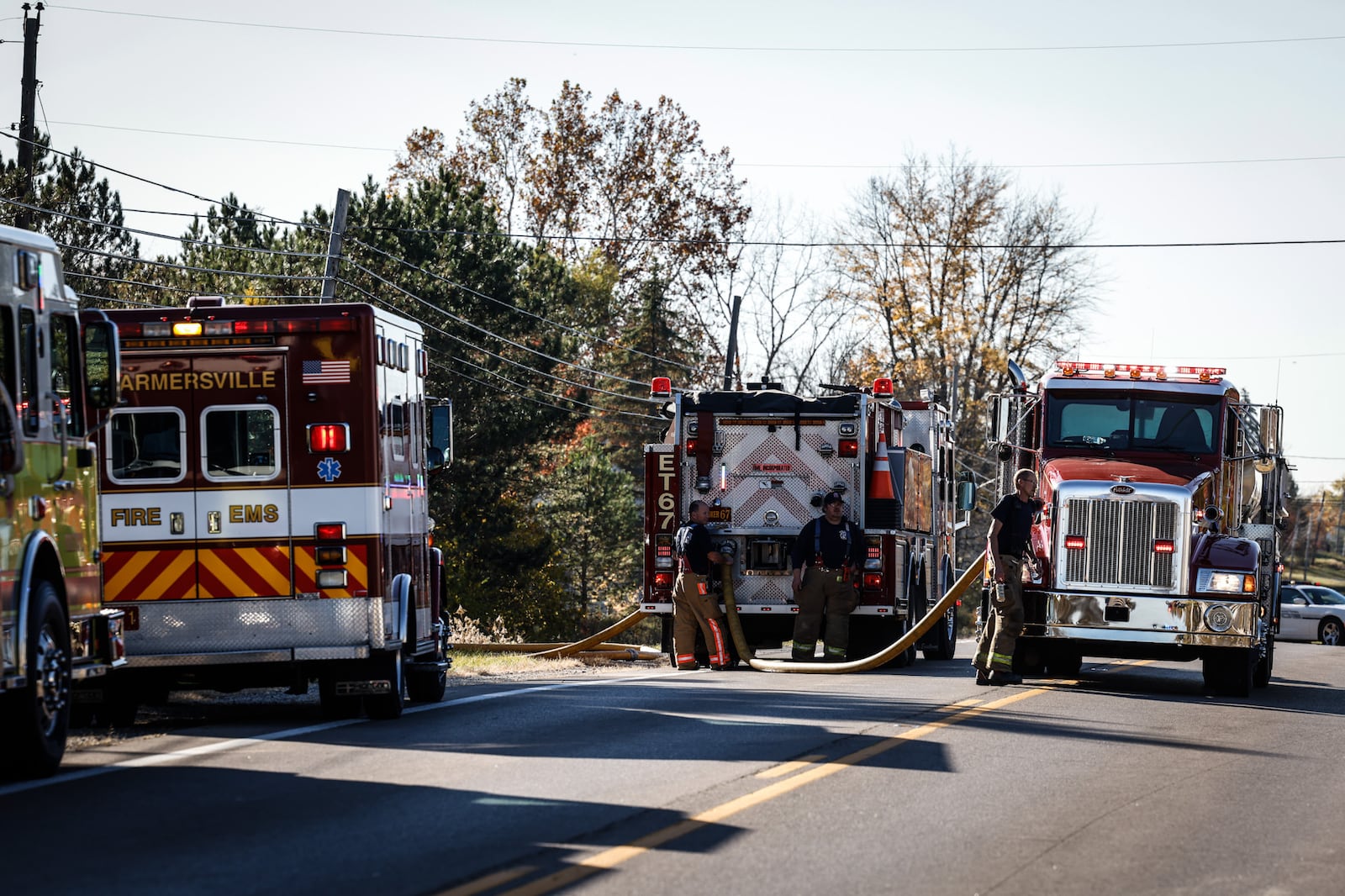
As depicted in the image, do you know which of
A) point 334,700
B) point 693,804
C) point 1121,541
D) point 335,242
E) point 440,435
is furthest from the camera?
point 335,242

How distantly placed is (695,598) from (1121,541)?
5.17 meters

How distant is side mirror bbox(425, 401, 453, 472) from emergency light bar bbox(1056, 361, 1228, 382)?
6.92 m

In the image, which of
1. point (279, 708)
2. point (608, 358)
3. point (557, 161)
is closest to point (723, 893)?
point (279, 708)

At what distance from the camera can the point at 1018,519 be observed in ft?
58.2

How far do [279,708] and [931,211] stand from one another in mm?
43080

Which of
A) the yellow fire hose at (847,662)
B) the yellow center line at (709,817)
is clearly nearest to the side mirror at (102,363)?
the yellow center line at (709,817)

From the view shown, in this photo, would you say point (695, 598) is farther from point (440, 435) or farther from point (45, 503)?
point (45, 503)

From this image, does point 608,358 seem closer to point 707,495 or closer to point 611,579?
point 611,579

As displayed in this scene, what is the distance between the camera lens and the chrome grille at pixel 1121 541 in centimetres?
1775

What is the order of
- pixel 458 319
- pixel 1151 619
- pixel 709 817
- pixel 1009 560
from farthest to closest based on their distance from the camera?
pixel 458 319 < pixel 1009 560 < pixel 1151 619 < pixel 709 817

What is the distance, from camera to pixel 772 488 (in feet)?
69.9

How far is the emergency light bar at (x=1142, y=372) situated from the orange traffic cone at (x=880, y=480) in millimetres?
2749

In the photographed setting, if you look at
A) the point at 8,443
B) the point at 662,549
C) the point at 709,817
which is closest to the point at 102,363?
the point at 8,443

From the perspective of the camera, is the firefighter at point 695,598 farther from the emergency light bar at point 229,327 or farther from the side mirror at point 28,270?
the side mirror at point 28,270
